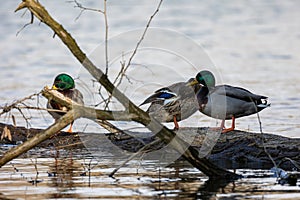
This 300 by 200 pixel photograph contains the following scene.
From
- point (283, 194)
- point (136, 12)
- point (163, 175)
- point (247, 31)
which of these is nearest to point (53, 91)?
point (163, 175)

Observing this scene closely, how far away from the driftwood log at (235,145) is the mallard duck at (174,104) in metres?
0.34

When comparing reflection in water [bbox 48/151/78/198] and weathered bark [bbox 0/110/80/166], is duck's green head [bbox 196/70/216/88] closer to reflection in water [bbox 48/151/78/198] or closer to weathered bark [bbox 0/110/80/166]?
reflection in water [bbox 48/151/78/198]

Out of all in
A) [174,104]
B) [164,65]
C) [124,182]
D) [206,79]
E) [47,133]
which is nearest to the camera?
[47,133]

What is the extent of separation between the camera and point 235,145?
8586mm

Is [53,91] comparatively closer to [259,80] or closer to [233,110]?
[233,110]

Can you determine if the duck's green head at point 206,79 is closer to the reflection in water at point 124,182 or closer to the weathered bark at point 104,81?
the reflection in water at point 124,182

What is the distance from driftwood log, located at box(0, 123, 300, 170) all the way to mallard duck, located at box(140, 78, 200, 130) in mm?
343

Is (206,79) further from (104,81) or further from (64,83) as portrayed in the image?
(104,81)

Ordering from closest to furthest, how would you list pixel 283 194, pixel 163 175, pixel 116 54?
pixel 283 194 → pixel 163 175 → pixel 116 54

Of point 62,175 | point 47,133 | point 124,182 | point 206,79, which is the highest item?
point 206,79

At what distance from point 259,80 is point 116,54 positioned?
293 centimetres

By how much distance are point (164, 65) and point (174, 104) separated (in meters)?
6.23

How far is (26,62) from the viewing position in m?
17.0

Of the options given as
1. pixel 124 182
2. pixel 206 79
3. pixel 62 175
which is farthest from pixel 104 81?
pixel 206 79
